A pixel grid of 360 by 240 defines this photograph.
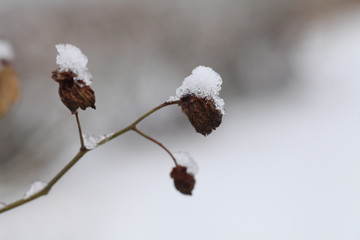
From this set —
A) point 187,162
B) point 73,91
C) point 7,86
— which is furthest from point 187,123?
point 73,91

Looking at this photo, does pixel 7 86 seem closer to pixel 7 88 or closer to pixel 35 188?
pixel 7 88

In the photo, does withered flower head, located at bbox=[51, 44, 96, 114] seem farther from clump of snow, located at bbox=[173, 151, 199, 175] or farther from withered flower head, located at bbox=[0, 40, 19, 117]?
withered flower head, located at bbox=[0, 40, 19, 117]

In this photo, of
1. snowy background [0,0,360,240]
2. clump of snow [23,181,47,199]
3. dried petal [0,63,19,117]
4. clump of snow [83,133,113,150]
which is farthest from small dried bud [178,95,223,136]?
snowy background [0,0,360,240]

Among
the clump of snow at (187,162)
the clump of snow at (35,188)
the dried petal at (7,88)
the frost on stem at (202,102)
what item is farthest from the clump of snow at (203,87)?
the dried petal at (7,88)

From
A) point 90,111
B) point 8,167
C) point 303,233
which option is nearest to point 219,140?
point 90,111

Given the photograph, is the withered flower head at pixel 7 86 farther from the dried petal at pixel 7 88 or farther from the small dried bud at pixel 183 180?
the small dried bud at pixel 183 180

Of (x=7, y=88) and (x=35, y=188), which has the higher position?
(x=7, y=88)
